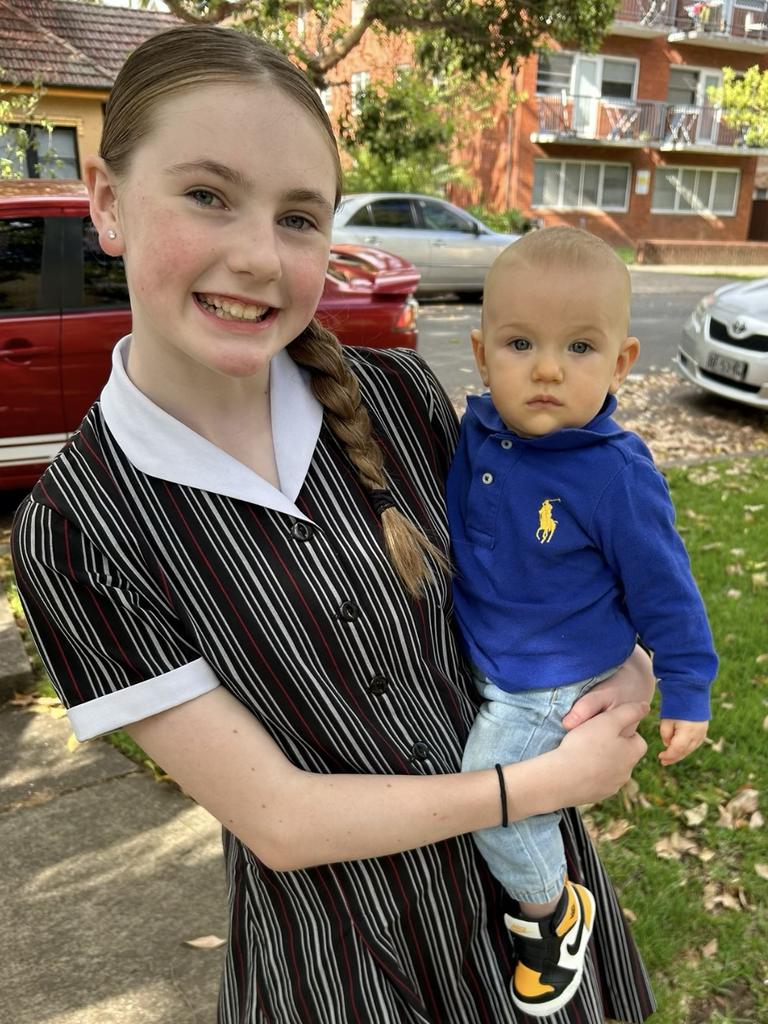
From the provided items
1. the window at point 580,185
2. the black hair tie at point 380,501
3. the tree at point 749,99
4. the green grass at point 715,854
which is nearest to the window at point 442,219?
the green grass at point 715,854

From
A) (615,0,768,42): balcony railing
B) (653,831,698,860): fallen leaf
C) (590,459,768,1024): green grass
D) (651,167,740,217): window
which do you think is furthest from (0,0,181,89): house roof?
(651,167,740,217): window

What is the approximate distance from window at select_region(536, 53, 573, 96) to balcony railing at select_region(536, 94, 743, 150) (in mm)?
314

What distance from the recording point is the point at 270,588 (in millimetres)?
1236

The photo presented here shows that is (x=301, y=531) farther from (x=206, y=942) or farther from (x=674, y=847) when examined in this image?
(x=674, y=847)

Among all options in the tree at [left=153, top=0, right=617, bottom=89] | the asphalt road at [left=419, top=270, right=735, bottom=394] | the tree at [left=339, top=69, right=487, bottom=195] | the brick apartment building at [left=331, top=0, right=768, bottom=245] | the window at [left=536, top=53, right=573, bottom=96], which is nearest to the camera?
the tree at [left=153, top=0, right=617, bottom=89]

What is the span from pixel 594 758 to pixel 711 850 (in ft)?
7.14

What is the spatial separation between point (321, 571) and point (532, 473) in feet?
1.44

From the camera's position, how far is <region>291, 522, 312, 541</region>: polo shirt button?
4.20ft

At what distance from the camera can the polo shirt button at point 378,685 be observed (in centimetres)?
129

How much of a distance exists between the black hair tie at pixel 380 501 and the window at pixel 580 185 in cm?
2766

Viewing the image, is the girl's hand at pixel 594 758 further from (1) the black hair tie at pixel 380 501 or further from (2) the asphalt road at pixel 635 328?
(2) the asphalt road at pixel 635 328

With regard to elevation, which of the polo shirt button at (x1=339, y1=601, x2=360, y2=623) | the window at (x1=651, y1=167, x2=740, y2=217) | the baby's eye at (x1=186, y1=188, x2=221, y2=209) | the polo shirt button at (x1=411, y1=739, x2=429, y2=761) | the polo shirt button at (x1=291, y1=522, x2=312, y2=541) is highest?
the baby's eye at (x1=186, y1=188, x2=221, y2=209)

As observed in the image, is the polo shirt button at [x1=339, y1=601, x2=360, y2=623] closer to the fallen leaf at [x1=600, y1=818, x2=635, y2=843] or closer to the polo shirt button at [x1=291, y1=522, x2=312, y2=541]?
the polo shirt button at [x1=291, y1=522, x2=312, y2=541]

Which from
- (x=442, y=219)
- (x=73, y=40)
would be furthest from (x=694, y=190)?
(x=73, y=40)
